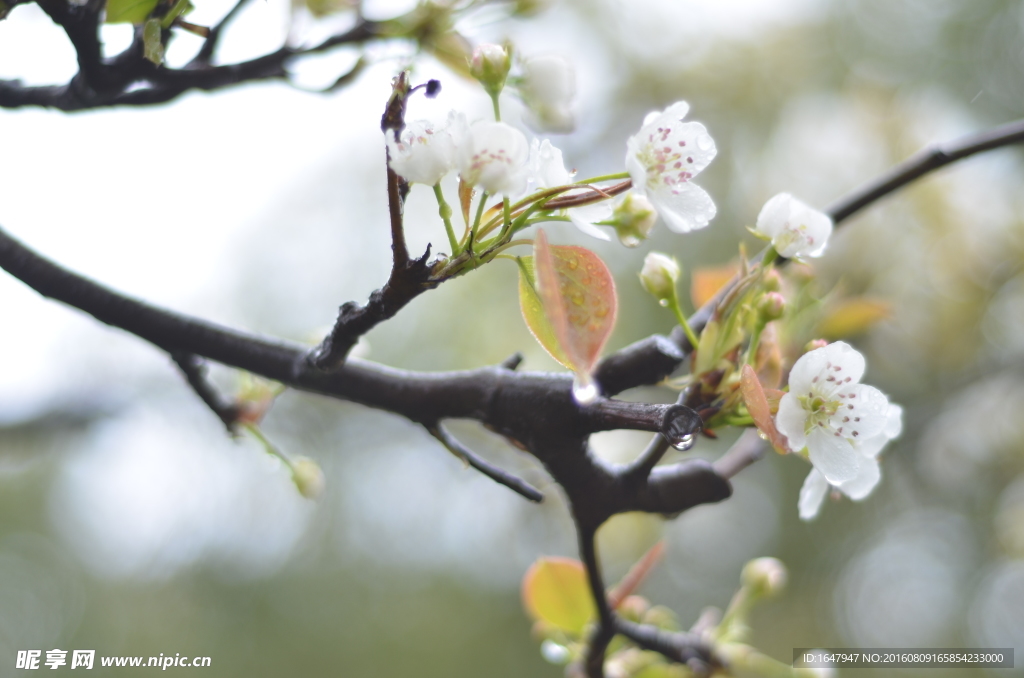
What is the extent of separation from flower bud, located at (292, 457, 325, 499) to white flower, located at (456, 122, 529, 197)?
12.8 inches

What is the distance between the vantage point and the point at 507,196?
0.74ft

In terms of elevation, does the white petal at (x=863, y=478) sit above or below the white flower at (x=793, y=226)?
below

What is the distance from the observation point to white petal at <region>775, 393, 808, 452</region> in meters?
0.26

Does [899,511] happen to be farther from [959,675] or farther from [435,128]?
[435,128]

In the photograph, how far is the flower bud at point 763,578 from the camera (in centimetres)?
52

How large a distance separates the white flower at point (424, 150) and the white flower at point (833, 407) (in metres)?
0.16

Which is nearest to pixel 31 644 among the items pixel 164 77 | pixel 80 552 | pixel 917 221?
pixel 80 552

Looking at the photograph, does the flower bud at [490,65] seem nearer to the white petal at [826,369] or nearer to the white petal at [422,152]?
the white petal at [422,152]

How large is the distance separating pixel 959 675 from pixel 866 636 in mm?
218

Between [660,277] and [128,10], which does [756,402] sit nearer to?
[660,277]

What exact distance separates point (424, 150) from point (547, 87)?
24 centimetres

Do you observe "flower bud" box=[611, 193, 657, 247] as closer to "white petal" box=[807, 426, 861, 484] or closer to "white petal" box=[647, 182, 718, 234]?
"white petal" box=[647, 182, 718, 234]

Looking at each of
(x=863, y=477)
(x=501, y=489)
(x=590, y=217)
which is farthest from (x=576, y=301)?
(x=501, y=489)

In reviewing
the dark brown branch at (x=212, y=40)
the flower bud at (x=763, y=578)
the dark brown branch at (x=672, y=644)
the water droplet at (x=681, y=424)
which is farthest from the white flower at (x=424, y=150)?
the flower bud at (x=763, y=578)
